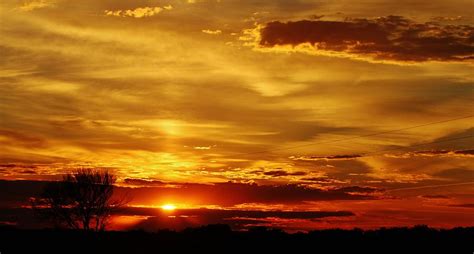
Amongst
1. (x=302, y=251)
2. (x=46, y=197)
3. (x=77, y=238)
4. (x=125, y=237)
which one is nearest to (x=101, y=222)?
(x=46, y=197)

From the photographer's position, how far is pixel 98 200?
110 metres

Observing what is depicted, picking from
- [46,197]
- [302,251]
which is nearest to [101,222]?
[46,197]

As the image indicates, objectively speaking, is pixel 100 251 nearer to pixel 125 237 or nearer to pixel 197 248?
pixel 197 248

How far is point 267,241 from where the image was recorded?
80312 millimetres

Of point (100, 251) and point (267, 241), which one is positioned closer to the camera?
point (100, 251)

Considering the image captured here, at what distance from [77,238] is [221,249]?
621 inches

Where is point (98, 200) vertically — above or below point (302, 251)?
above

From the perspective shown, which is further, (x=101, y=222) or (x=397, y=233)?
(x=101, y=222)

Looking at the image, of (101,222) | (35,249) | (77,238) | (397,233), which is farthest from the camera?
(101,222)

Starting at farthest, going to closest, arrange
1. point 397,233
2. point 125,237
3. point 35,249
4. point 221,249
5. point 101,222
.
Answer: point 101,222 < point 397,233 < point 125,237 < point 221,249 < point 35,249

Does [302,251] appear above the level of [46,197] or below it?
below

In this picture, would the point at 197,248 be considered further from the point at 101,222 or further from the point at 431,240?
the point at 101,222

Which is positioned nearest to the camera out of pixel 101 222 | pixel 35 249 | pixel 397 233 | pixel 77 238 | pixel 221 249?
pixel 35 249

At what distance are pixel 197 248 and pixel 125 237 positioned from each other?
46.8 feet
